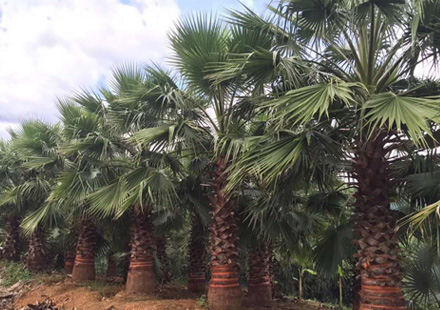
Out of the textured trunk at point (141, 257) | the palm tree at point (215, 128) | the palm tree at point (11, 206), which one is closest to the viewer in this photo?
the palm tree at point (215, 128)

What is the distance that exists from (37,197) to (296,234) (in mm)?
Answer: 8948

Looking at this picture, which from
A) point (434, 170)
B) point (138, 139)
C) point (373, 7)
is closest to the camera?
point (373, 7)

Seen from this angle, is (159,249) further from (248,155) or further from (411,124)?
(411,124)

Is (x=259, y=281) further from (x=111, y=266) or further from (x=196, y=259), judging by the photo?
(x=111, y=266)

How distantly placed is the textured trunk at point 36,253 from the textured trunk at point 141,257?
5496mm

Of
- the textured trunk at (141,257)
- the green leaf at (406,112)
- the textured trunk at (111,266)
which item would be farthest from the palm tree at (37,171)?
the green leaf at (406,112)

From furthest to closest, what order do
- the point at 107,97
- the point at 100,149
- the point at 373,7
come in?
1. the point at 107,97
2. the point at 100,149
3. the point at 373,7

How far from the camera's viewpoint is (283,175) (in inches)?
240

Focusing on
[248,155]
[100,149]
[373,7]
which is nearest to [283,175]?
[248,155]

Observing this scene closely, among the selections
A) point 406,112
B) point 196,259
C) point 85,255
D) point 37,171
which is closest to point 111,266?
point 85,255

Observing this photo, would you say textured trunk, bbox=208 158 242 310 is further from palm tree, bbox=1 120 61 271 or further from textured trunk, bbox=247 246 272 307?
palm tree, bbox=1 120 61 271

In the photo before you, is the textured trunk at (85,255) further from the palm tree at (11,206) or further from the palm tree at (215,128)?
the palm tree at (215,128)

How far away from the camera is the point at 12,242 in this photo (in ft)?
50.5

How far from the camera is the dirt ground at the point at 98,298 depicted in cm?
768
